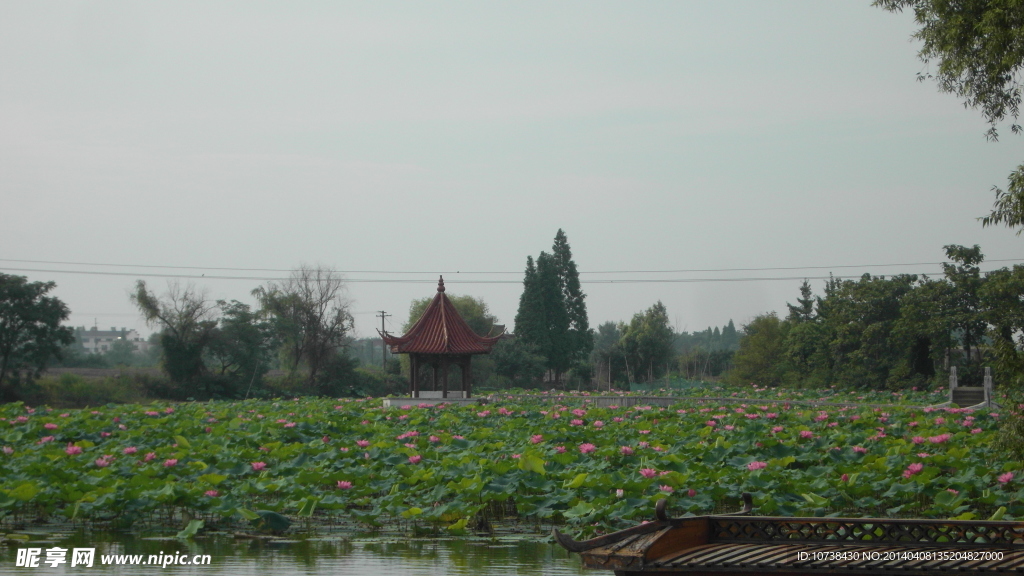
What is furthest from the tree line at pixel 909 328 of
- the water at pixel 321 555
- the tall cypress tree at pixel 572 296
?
the water at pixel 321 555

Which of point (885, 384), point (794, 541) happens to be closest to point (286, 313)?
point (885, 384)

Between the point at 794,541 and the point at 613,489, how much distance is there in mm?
3181

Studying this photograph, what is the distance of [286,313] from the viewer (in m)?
40.1

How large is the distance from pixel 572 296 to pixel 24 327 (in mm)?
23562

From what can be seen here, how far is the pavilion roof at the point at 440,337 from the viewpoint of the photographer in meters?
22.8

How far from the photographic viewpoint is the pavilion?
74.7 ft

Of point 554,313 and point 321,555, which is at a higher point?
point 554,313

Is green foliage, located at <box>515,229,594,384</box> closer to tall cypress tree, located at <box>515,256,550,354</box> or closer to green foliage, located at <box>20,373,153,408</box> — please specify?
tall cypress tree, located at <box>515,256,550,354</box>

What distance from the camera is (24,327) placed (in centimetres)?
2922

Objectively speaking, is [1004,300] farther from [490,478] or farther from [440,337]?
[490,478]

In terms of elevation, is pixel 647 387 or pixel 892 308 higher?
pixel 892 308

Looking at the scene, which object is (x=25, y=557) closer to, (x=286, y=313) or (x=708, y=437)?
(x=708, y=437)

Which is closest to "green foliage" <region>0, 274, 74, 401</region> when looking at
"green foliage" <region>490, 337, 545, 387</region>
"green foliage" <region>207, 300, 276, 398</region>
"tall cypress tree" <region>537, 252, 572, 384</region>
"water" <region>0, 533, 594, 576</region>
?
"green foliage" <region>207, 300, 276, 398</region>

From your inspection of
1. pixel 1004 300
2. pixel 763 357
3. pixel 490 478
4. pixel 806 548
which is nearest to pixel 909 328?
pixel 1004 300
